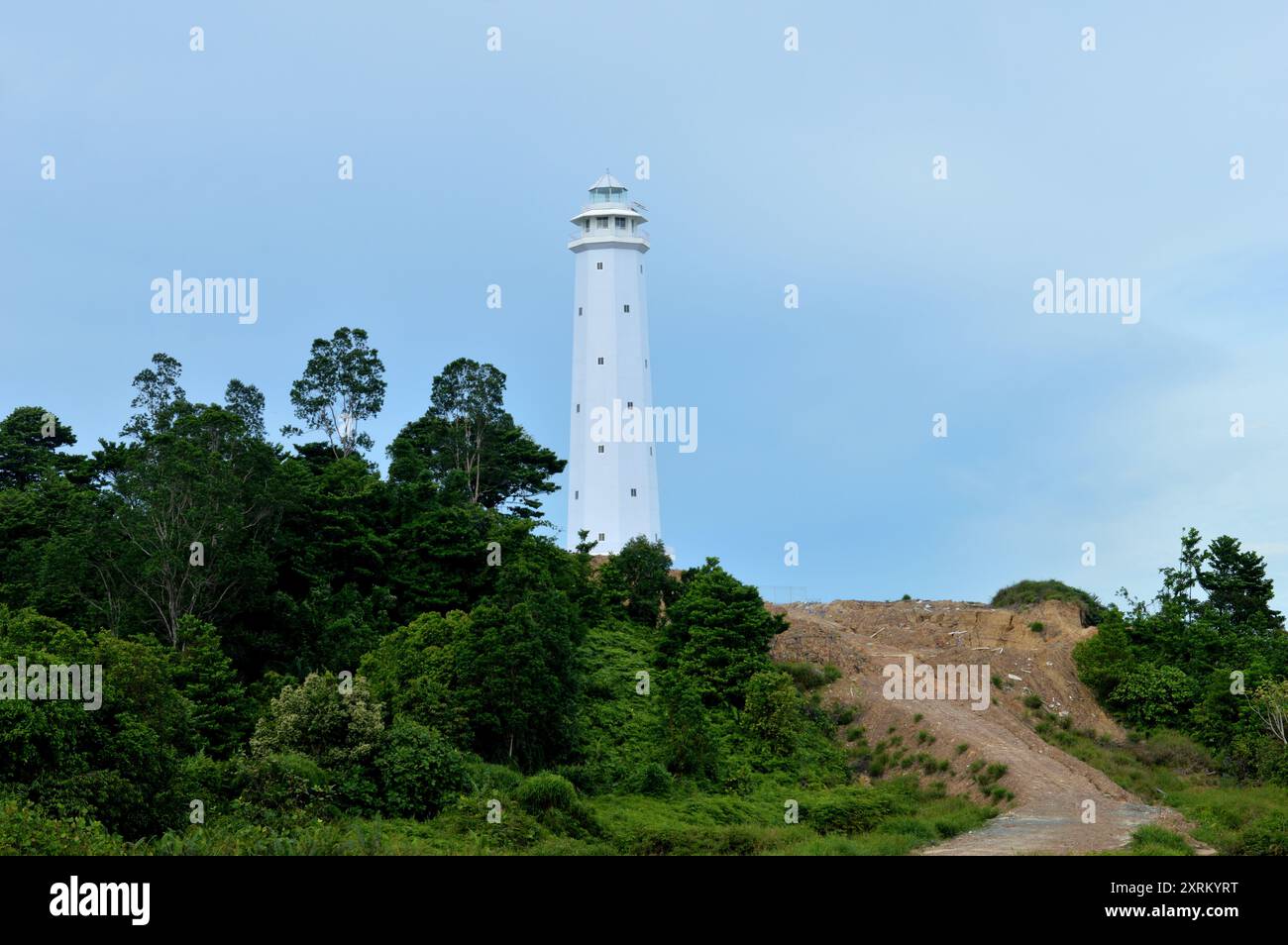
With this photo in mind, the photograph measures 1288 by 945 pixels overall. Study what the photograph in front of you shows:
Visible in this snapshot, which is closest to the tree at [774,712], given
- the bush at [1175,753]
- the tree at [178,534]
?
the bush at [1175,753]

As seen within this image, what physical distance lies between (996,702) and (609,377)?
19.0 meters

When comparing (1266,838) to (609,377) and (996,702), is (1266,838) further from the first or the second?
(609,377)

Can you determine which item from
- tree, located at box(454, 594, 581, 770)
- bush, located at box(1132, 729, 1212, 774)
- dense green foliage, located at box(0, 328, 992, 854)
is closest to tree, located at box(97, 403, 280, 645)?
dense green foliage, located at box(0, 328, 992, 854)

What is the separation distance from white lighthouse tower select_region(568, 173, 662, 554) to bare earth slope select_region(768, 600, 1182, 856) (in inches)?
272

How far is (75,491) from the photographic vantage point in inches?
1718

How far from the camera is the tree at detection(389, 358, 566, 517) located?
53.0 metres

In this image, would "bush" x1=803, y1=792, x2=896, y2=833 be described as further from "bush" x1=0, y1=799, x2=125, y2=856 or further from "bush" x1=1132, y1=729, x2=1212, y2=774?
"bush" x1=0, y1=799, x2=125, y2=856

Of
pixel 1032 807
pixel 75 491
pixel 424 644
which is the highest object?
pixel 75 491

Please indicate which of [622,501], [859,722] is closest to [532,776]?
[859,722]

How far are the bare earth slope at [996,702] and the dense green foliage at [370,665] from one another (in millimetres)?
1547

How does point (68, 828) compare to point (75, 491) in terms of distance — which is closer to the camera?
point (68, 828)
